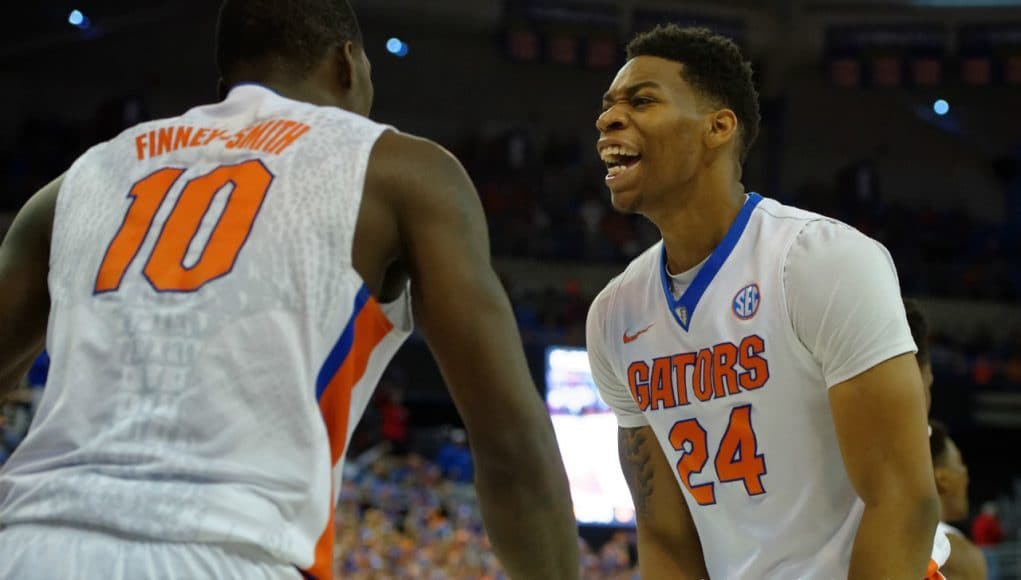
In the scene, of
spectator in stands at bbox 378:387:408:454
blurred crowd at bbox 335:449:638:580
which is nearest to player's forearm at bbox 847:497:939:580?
blurred crowd at bbox 335:449:638:580

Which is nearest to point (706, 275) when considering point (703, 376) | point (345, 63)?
point (703, 376)

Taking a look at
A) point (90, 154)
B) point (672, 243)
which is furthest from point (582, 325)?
point (90, 154)

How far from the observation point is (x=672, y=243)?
3.30 metres

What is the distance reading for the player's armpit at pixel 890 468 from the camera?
2.67 meters

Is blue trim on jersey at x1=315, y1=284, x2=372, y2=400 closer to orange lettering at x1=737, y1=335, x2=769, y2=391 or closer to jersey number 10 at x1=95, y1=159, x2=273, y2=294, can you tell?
jersey number 10 at x1=95, y1=159, x2=273, y2=294

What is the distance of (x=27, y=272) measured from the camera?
2268 mm

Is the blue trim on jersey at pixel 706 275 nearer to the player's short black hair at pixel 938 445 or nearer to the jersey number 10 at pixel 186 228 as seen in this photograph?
the jersey number 10 at pixel 186 228

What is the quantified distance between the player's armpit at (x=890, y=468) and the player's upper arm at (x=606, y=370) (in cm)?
77

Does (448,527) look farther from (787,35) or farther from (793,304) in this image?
(787,35)

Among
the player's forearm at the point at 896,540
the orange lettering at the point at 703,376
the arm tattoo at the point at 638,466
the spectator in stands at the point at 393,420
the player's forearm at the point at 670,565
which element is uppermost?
the orange lettering at the point at 703,376

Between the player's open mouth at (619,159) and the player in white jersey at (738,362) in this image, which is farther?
the player's open mouth at (619,159)

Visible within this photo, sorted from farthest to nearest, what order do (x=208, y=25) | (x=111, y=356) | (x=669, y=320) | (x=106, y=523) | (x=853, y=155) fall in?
(x=853, y=155) < (x=208, y=25) < (x=669, y=320) < (x=111, y=356) < (x=106, y=523)

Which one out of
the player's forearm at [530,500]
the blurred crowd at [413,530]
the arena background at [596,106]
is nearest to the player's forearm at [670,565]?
the player's forearm at [530,500]

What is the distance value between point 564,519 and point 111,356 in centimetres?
76
